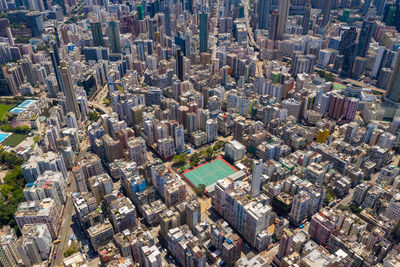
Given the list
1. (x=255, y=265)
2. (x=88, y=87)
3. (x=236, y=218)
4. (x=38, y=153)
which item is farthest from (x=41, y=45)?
(x=255, y=265)

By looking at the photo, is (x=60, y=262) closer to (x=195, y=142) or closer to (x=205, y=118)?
(x=195, y=142)

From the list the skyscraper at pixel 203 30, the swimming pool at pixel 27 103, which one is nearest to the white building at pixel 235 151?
the swimming pool at pixel 27 103

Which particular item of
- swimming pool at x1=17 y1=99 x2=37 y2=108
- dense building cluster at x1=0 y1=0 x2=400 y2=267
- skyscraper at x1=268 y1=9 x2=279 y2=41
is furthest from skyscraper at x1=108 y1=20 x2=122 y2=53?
skyscraper at x1=268 y1=9 x2=279 y2=41

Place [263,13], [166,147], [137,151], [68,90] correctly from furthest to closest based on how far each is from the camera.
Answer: [263,13] < [68,90] < [166,147] < [137,151]

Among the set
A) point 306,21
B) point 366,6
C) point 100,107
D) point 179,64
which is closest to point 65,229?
point 100,107

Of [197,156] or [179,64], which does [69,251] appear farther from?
[179,64]

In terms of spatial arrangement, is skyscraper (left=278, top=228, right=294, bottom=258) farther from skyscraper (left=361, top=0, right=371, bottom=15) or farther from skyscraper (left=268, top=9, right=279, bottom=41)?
skyscraper (left=361, top=0, right=371, bottom=15)
